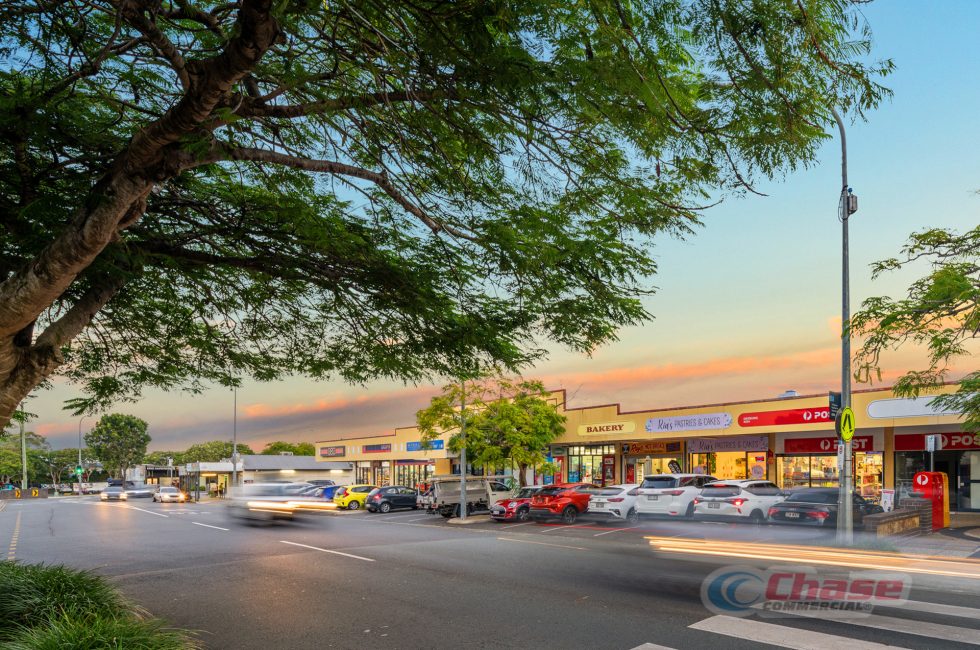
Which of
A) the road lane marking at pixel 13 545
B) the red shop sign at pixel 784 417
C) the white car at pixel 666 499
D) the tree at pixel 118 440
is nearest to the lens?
the road lane marking at pixel 13 545

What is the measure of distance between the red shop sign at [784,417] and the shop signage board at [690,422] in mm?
895

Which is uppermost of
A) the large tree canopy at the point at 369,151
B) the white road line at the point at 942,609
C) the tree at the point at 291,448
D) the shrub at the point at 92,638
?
the large tree canopy at the point at 369,151

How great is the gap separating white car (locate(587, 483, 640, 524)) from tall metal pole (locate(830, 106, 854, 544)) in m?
8.48

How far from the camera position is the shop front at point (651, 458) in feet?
121

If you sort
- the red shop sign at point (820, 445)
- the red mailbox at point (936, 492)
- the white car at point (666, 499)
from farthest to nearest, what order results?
1. the red shop sign at point (820, 445)
2. the white car at point (666, 499)
3. the red mailbox at point (936, 492)

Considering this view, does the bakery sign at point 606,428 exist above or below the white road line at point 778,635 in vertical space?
above

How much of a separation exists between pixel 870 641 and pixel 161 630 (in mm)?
7478

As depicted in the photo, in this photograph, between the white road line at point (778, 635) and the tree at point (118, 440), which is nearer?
the white road line at point (778, 635)

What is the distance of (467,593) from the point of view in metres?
10.8

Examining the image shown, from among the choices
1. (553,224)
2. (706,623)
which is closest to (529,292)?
(553,224)

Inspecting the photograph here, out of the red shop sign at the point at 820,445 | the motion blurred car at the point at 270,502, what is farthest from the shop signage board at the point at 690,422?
the motion blurred car at the point at 270,502

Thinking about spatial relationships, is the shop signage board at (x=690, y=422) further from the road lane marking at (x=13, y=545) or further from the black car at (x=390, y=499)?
the road lane marking at (x=13, y=545)

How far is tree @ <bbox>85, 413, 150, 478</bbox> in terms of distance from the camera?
90500mm

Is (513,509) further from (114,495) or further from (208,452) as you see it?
(208,452)
